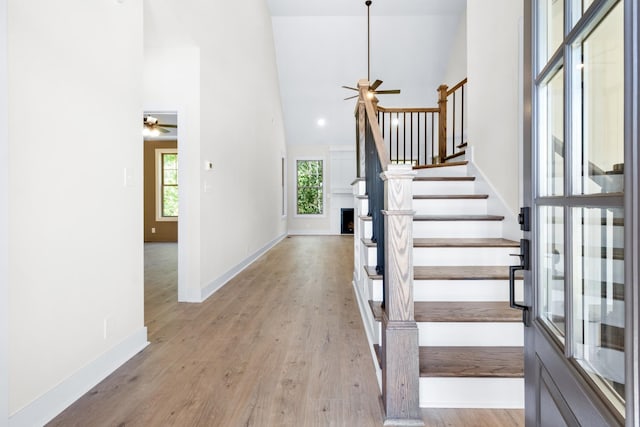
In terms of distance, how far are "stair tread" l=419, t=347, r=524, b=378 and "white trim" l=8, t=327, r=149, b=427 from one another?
70.9 inches

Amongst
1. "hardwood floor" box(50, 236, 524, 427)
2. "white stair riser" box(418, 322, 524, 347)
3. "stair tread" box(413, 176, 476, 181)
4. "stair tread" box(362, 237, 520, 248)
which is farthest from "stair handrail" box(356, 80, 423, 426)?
"stair tread" box(413, 176, 476, 181)

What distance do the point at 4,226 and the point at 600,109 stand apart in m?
1.99

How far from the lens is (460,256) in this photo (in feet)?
8.73

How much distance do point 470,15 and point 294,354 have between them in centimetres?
389

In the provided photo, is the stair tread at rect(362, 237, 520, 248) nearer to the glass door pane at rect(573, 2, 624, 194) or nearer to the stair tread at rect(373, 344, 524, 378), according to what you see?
the stair tread at rect(373, 344, 524, 378)

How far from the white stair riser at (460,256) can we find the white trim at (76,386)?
208cm

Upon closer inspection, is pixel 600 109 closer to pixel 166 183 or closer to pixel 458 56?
pixel 458 56

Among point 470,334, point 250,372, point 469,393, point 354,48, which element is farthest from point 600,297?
point 354,48

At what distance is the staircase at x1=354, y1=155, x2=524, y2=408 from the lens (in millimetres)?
1820

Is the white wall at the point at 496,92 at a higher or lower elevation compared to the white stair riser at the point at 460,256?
higher

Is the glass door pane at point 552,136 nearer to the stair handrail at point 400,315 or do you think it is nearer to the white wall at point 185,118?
the stair handrail at point 400,315

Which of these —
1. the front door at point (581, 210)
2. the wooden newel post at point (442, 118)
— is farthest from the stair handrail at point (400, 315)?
the wooden newel post at point (442, 118)

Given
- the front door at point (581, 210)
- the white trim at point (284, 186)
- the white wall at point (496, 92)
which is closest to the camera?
the front door at point (581, 210)

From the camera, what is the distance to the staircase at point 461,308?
1820mm
